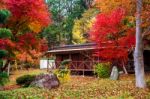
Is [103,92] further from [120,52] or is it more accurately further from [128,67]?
[128,67]

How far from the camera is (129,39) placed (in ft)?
94.0

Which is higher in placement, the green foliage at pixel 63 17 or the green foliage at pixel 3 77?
the green foliage at pixel 63 17

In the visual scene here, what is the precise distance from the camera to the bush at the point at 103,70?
31406 mm

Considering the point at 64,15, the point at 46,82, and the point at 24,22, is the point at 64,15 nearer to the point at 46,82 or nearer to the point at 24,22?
the point at 24,22

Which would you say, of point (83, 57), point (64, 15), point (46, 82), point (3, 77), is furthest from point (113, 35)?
point (64, 15)

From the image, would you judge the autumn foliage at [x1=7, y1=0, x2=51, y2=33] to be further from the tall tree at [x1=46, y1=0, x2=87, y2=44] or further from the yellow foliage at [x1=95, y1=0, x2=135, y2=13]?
the tall tree at [x1=46, y1=0, x2=87, y2=44]

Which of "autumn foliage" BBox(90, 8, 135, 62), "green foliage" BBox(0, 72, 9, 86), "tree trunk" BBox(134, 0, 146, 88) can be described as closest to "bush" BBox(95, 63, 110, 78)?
"autumn foliage" BBox(90, 8, 135, 62)

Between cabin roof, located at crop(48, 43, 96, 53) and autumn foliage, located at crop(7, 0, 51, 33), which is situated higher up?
autumn foliage, located at crop(7, 0, 51, 33)

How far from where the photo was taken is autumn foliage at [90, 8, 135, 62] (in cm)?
2869

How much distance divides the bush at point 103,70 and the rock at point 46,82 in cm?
987

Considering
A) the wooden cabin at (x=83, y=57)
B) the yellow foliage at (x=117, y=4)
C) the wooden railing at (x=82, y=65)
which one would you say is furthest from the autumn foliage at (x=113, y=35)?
the wooden railing at (x=82, y=65)

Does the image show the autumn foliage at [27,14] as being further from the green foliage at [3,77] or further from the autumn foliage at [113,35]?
the green foliage at [3,77]

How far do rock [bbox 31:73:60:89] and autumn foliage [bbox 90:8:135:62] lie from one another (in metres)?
8.50

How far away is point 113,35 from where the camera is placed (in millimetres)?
29625
